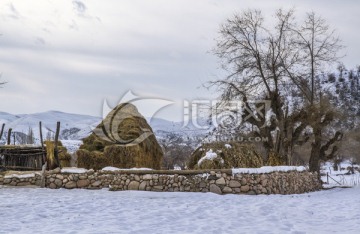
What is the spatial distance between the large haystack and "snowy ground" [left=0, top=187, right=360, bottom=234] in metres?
4.43

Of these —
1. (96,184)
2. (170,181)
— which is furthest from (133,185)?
(96,184)

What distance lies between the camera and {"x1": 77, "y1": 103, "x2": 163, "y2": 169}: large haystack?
1694 cm

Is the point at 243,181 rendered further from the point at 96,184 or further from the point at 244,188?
the point at 96,184

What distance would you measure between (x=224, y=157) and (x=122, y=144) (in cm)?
418

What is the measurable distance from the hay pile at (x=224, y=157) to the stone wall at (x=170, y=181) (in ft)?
3.70

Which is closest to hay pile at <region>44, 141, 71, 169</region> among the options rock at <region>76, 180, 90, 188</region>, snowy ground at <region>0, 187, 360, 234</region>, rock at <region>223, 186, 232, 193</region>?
rock at <region>76, 180, 90, 188</region>

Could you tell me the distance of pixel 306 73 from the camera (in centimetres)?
2438

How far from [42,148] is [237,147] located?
730cm

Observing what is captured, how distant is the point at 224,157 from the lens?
1567 centimetres

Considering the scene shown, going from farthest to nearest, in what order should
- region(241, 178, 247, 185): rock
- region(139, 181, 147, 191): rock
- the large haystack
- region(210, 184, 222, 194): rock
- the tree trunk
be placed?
1. the tree trunk
2. the large haystack
3. region(139, 181, 147, 191): rock
4. region(241, 178, 247, 185): rock
5. region(210, 184, 222, 194): rock

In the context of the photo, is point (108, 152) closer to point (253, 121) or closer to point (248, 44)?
point (253, 121)

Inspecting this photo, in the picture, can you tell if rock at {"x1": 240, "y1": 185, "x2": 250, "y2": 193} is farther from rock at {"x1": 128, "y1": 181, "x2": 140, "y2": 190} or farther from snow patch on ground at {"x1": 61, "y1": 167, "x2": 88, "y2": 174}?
snow patch on ground at {"x1": 61, "y1": 167, "x2": 88, "y2": 174}

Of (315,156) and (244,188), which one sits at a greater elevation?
(315,156)

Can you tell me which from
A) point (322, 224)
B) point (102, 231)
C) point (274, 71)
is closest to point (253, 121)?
point (274, 71)
